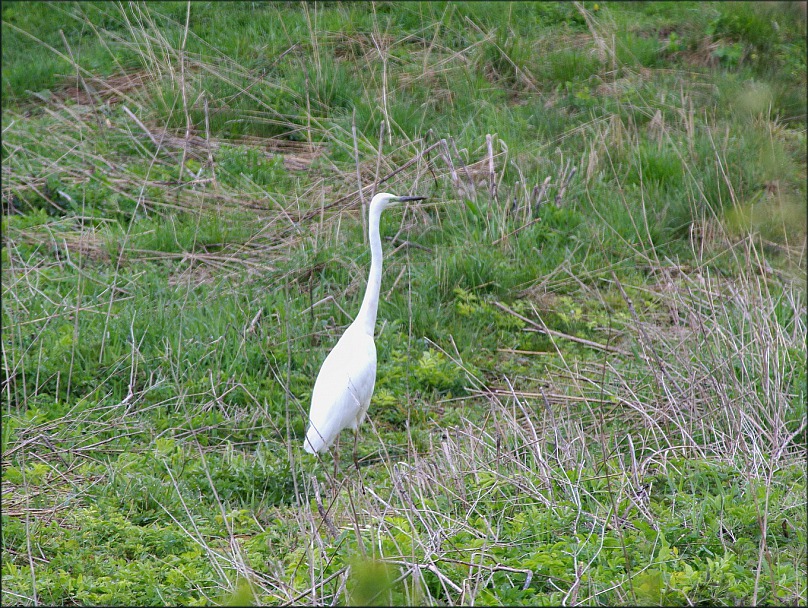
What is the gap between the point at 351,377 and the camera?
3.96m

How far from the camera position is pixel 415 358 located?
189 inches

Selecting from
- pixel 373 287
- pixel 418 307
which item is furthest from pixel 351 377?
pixel 418 307

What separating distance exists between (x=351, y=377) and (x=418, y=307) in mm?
1131

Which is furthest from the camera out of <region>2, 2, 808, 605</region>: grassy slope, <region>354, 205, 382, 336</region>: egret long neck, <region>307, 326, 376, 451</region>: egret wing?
<region>354, 205, 382, 336</region>: egret long neck

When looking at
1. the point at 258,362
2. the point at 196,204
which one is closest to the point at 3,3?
the point at 196,204

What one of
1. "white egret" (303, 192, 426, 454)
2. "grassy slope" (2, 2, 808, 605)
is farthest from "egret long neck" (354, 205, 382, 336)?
"grassy slope" (2, 2, 808, 605)

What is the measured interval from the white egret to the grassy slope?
22 centimetres

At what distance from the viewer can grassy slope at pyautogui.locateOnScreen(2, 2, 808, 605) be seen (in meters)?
2.66

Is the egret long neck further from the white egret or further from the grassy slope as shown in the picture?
the grassy slope

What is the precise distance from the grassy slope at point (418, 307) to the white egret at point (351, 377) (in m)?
0.22

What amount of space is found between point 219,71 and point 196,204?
155cm

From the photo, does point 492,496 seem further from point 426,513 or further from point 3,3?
point 3,3

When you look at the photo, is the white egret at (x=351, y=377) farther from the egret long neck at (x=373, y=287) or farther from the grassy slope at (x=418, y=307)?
the grassy slope at (x=418, y=307)

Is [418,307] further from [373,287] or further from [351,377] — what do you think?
[351,377]
